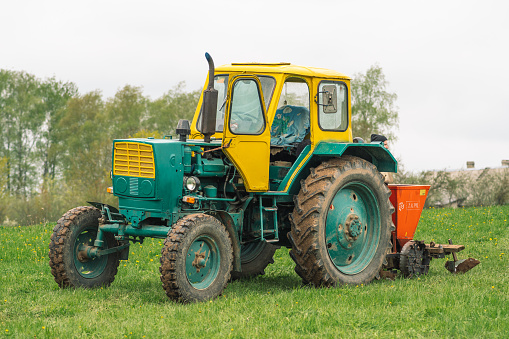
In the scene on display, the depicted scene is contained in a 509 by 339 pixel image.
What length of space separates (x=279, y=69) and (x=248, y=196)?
5.64ft

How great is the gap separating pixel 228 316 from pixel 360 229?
2948mm

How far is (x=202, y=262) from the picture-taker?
823 cm

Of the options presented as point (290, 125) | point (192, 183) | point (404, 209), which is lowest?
point (404, 209)

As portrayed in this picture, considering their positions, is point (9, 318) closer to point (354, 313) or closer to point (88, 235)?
point (88, 235)

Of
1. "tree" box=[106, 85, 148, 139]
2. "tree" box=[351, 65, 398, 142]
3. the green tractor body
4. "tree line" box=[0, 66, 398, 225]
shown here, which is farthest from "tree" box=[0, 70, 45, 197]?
the green tractor body

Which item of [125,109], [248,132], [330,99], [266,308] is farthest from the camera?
[125,109]

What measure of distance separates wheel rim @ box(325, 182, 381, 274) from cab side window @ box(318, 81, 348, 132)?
2.88 feet

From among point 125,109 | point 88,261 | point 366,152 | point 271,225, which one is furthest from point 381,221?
point 125,109

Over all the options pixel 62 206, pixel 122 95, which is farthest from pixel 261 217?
pixel 122 95

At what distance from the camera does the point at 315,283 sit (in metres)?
9.20

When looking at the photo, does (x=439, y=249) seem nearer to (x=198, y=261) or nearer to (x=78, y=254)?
(x=198, y=261)

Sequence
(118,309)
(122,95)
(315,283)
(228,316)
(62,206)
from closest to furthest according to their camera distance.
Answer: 1. (228,316)
2. (118,309)
3. (315,283)
4. (62,206)
5. (122,95)

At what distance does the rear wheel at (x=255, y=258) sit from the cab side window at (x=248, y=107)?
2.25m

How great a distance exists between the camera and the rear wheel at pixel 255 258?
34.5ft
